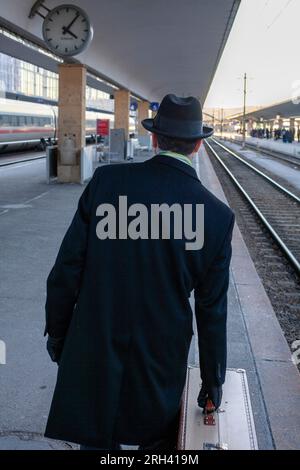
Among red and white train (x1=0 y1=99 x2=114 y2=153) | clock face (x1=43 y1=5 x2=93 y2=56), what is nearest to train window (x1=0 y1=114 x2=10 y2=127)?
red and white train (x1=0 y1=99 x2=114 y2=153)

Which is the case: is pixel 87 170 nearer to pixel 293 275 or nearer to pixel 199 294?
pixel 293 275

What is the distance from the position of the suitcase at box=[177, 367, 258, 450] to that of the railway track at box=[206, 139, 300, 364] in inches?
120

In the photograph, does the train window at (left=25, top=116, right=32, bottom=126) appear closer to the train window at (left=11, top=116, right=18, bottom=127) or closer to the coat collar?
the train window at (left=11, top=116, right=18, bottom=127)

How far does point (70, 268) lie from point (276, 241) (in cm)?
838

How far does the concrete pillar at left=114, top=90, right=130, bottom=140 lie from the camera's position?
26281mm

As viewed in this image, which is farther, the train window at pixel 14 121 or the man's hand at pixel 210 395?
the train window at pixel 14 121

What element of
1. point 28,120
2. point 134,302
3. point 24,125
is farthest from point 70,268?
point 28,120

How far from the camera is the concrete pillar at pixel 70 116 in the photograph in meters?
15.3

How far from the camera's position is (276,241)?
32.9ft

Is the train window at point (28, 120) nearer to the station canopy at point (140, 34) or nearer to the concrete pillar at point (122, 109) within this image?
the concrete pillar at point (122, 109)

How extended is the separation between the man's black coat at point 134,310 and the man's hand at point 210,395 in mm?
142

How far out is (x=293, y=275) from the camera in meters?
7.95

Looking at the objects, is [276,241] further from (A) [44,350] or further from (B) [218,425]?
(B) [218,425]

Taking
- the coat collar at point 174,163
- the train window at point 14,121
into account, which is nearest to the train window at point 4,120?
the train window at point 14,121
